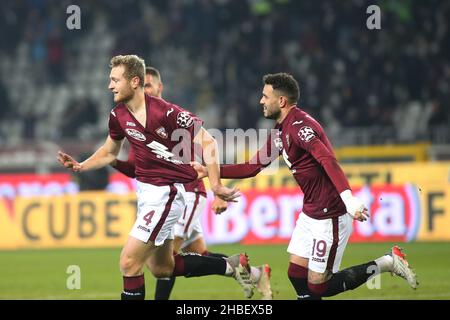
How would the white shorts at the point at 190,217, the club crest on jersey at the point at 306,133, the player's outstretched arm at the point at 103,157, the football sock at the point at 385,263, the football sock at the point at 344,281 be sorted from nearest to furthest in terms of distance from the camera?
the club crest on jersey at the point at 306,133
the football sock at the point at 344,281
the football sock at the point at 385,263
the player's outstretched arm at the point at 103,157
the white shorts at the point at 190,217

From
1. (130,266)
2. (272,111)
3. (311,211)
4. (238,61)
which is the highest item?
(238,61)

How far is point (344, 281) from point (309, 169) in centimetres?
96

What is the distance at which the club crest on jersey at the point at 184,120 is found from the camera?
7.82 meters

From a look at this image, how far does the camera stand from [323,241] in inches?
305

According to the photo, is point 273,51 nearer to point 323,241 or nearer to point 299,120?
point 299,120

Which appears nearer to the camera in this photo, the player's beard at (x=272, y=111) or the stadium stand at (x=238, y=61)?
the player's beard at (x=272, y=111)

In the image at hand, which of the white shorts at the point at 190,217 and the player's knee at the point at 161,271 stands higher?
the white shorts at the point at 190,217

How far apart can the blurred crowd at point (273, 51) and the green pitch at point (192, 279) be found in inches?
196

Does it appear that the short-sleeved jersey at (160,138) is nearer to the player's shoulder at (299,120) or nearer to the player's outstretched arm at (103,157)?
the player's outstretched arm at (103,157)

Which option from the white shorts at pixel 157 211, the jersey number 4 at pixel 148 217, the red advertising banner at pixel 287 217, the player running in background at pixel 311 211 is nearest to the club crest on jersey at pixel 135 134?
the white shorts at pixel 157 211

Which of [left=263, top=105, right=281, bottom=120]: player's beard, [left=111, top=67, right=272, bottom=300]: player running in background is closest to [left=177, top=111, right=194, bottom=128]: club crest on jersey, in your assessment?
[left=263, top=105, right=281, bottom=120]: player's beard

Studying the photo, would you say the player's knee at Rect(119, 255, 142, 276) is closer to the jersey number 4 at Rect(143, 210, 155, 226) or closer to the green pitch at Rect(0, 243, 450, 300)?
the jersey number 4 at Rect(143, 210, 155, 226)

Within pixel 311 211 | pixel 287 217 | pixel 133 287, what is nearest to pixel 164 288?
pixel 133 287

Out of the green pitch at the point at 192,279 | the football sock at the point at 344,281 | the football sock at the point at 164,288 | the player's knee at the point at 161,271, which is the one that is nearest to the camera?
the football sock at the point at 344,281
